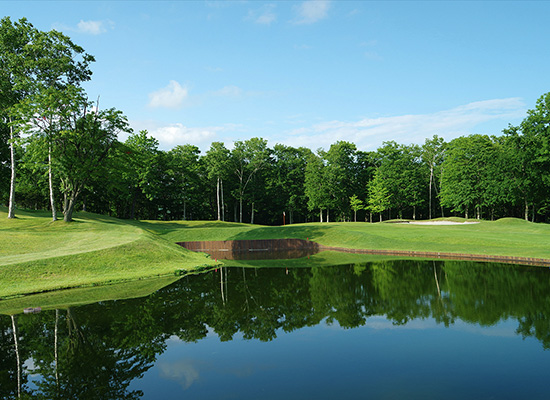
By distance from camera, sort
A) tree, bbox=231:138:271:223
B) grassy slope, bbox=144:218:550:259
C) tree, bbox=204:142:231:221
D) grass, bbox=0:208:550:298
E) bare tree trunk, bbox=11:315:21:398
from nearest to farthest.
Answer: bare tree trunk, bbox=11:315:21:398
grass, bbox=0:208:550:298
grassy slope, bbox=144:218:550:259
tree, bbox=204:142:231:221
tree, bbox=231:138:271:223

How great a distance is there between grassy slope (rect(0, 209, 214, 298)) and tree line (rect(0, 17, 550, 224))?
9.24m

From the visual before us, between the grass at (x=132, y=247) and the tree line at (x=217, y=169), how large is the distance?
900cm

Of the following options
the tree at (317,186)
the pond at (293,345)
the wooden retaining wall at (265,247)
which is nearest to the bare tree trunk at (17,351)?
the pond at (293,345)

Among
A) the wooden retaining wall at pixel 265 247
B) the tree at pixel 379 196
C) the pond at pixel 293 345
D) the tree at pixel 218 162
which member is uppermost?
the tree at pixel 218 162

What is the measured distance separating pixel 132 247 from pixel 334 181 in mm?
56361

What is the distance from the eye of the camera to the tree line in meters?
38.5

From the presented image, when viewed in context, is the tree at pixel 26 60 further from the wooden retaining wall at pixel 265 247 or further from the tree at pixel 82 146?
the wooden retaining wall at pixel 265 247

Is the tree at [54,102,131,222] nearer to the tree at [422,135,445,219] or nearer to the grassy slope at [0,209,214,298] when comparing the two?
the grassy slope at [0,209,214,298]

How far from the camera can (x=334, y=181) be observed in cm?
7688

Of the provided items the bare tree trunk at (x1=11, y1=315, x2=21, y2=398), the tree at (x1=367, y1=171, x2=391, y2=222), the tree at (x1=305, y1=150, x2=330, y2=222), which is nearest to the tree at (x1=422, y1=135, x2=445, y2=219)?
the tree at (x1=367, y1=171, x2=391, y2=222)

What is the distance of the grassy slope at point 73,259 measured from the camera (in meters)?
19.3

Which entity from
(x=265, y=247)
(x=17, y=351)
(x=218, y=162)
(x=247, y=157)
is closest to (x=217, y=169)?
(x=218, y=162)

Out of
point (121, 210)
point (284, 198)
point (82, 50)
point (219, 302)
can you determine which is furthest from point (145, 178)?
point (219, 302)

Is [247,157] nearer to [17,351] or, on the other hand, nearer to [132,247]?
[132,247]
